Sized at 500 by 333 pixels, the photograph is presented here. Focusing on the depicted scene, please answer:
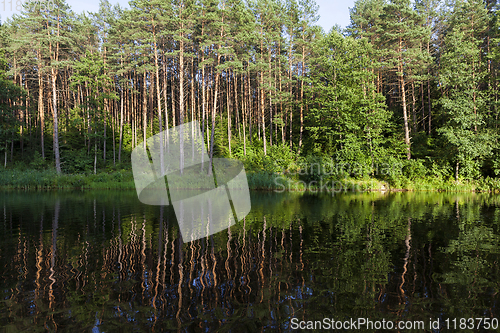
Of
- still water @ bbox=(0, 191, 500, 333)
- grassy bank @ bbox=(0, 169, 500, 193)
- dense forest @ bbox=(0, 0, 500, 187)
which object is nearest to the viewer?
still water @ bbox=(0, 191, 500, 333)

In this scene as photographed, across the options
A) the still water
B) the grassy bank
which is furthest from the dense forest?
the still water

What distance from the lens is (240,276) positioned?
21.3 ft

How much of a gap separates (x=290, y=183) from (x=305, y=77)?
16.6 meters

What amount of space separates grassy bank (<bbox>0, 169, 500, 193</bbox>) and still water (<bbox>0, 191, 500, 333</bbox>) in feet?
61.0

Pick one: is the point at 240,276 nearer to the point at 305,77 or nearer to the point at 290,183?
the point at 290,183

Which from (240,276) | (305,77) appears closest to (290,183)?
(305,77)

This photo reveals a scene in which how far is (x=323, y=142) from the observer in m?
39.8

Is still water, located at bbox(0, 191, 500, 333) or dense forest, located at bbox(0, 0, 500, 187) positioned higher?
dense forest, located at bbox(0, 0, 500, 187)

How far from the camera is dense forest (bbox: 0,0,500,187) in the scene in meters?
31.1

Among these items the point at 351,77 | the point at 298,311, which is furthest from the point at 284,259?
the point at 351,77

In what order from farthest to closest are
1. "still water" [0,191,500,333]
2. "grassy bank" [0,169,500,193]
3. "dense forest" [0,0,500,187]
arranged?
"dense forest" [0,0,500,187], "grassy bank" [0,169,500,193], "still water" [0,191,500,333]

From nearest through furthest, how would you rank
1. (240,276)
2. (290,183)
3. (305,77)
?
(240,276)
(290,183)
(305,77)

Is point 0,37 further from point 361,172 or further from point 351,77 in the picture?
point 361,172

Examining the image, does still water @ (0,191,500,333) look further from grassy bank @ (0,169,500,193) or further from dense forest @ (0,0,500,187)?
dense forest @ (0,0,500,187)
